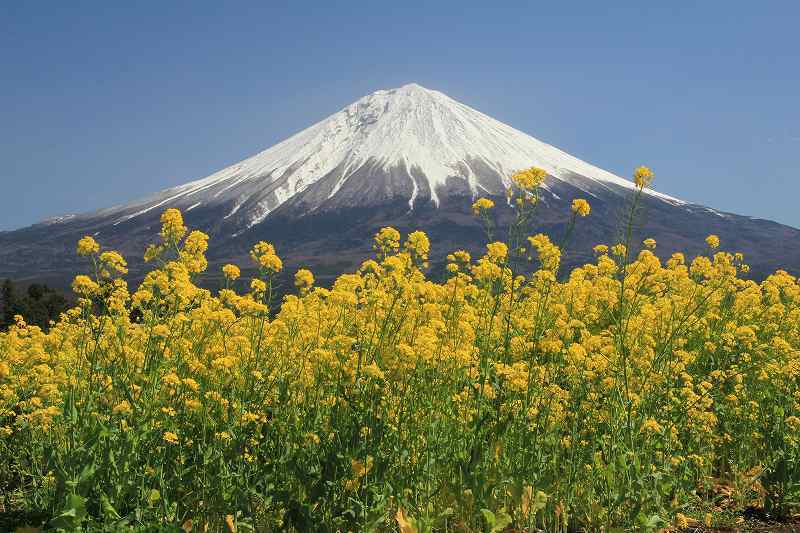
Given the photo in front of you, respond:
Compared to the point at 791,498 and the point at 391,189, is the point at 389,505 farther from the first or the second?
the point at 391,189

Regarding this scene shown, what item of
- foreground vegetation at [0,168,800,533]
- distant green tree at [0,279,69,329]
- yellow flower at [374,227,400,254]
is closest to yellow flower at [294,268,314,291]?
foreground vegetation at [0,168,800,533]

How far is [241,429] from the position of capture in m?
4.43

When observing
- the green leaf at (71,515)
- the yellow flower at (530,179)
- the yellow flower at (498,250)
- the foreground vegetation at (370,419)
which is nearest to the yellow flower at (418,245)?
the foreground vegetation at (370,419)

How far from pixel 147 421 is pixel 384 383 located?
4.72 feet

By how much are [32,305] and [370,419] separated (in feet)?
50.9

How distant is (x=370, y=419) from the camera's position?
4.36 metres

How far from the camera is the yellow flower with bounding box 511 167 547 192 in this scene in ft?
18.1

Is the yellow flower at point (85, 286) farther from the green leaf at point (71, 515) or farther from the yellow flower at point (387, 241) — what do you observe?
the yellow flower at point (387, 241)

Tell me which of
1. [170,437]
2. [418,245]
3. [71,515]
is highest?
[418,245]

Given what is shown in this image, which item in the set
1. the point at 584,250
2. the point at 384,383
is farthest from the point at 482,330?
the point at 584,250

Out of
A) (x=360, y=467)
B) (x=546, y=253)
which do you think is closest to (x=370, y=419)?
(x=360, y=467)

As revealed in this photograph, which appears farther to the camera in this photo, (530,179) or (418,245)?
(418,245)

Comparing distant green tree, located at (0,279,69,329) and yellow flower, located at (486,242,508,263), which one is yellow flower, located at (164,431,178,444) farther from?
distant green tree, located at (0,279,69,329)

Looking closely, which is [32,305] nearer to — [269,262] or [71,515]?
[269,262]
